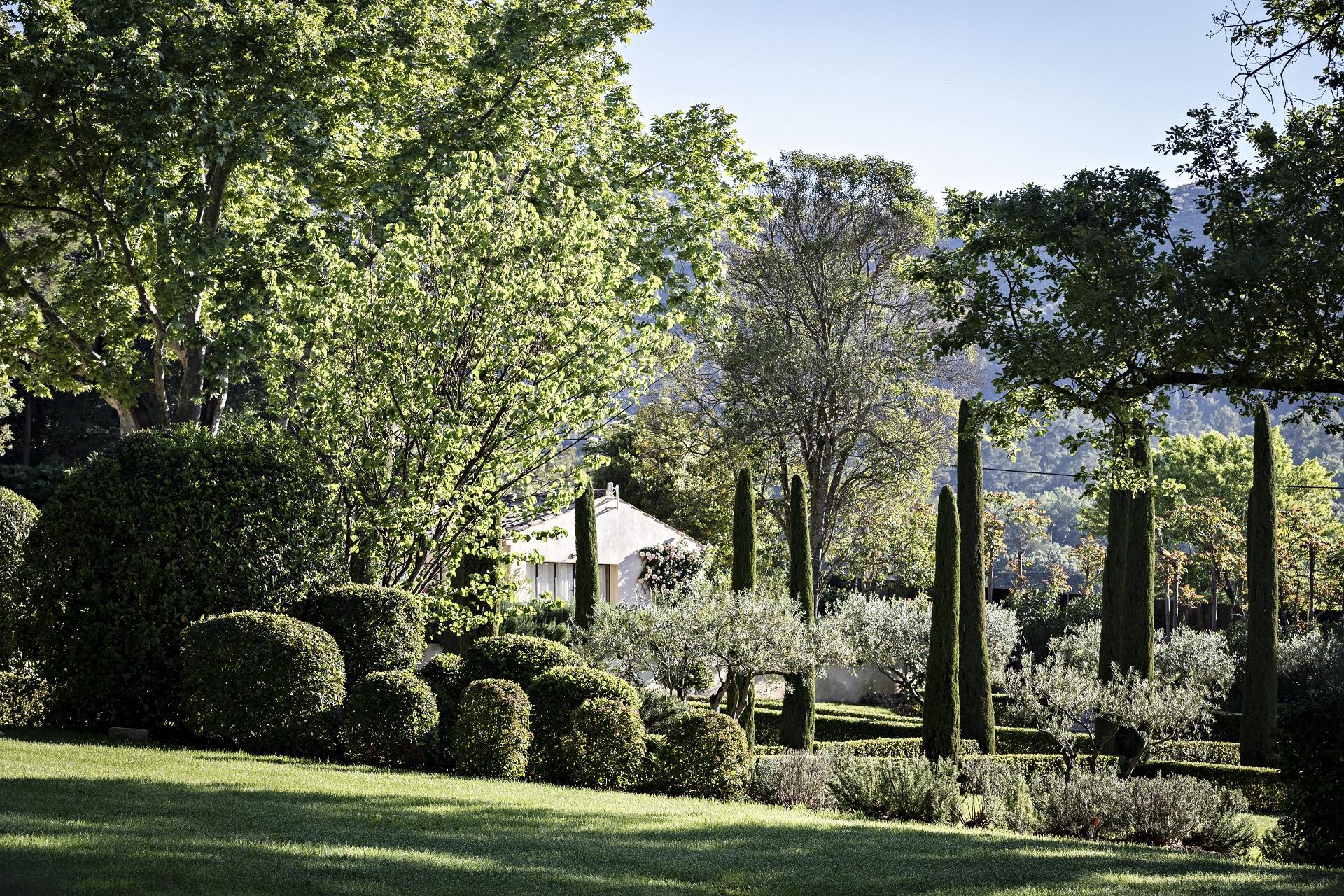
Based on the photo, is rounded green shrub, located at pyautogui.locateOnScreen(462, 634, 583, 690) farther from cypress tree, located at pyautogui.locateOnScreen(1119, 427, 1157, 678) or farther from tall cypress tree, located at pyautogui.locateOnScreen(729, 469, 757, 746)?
cypress tree, located at pyautogui.locateOnScreen(1119, 427, 1157, 678)

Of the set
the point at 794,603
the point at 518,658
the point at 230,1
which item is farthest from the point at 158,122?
the point at 794,603

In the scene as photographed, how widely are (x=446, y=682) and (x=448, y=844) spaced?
17.8 ft

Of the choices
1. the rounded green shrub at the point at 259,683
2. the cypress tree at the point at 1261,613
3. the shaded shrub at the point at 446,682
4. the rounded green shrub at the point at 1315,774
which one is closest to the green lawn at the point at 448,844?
the rounded green shrub at the point at 259,683

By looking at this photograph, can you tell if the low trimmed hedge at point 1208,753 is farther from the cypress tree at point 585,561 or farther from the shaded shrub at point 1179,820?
the cypress tree at point 585,561

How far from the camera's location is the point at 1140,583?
22562 millimetres

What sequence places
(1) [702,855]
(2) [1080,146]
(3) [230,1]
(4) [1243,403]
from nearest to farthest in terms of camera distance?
(1) [702,855] → (4) [1243,403] → (2) [1080,146] → (3) [230,1]

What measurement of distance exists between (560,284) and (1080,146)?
673 centimetres

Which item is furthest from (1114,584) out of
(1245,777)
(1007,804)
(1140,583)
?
(1007,804)

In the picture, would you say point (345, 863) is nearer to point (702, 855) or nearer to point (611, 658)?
point (702, 855)

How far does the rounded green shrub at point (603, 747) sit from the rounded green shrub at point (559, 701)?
135 millimetres

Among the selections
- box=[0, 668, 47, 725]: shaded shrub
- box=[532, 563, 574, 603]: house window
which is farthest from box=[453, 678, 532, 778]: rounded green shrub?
box=[532, 563, 574, 603]: house window

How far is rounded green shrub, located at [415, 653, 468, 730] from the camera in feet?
38.9

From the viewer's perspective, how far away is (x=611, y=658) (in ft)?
55.5

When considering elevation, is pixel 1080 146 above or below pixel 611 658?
above
